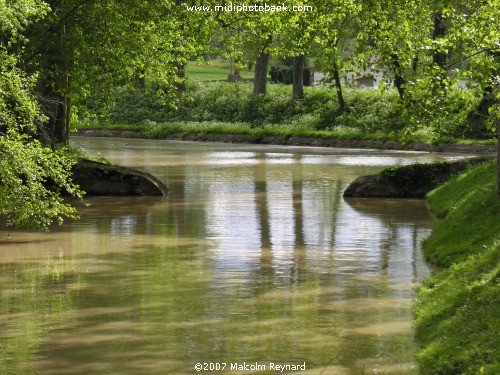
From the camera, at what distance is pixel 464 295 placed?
11648 mm

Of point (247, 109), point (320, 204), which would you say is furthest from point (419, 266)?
point (247, 109)

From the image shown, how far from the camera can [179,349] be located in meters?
10.9

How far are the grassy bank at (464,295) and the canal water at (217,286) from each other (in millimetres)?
314

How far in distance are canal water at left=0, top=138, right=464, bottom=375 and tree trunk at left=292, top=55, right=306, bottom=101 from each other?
101 ft

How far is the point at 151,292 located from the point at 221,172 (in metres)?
20.6

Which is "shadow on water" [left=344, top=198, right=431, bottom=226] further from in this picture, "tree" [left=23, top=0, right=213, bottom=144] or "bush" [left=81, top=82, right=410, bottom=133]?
"bush" [left=81, top=82, right=410, bottom=133]

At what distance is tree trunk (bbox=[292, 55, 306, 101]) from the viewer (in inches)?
2281

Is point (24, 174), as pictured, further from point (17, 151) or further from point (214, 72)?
point (214, 72)

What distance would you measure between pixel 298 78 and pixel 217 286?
45.5m

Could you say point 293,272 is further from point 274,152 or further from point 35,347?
point 274,152

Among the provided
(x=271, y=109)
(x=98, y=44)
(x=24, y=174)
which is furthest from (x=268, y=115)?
(x=24, y=174)

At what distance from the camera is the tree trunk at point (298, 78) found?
57938mm

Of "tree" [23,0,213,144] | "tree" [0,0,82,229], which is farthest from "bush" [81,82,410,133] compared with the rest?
"tree" [0,0,82,229]

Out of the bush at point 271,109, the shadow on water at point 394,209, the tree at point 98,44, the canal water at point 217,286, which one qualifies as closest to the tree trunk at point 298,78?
the bush at point 271,109
